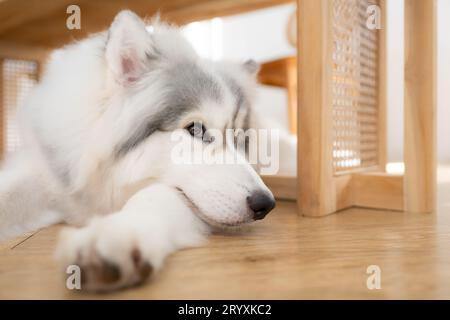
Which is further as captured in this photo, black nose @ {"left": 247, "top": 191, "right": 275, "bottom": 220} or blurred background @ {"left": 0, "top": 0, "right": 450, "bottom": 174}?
blurred background @ {"left": 0, "top": 0, "right": 450, "bottom": 174}

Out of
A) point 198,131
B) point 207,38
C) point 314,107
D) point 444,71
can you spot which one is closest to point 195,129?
point 198,131

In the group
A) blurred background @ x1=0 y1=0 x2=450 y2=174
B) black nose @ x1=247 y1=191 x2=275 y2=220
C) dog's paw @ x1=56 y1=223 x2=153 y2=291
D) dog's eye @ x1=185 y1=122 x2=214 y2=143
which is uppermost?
blurred background @ x1=0 y1=0 x2=450 y2=174

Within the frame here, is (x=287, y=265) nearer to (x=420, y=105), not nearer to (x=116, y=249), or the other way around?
(x=116, y=249)

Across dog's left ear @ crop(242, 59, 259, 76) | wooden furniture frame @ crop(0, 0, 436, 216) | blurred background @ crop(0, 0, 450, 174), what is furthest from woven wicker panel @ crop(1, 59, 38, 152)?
dog's left ear @ crop(242, 59, 259, 76)

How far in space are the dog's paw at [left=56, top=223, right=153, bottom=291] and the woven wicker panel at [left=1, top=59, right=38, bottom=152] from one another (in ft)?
7.15

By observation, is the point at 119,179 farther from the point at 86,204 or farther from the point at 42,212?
the point at 42,212

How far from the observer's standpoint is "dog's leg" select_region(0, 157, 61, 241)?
102cm

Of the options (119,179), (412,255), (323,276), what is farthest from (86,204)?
(412,255)

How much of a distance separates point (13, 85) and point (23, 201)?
1.78 meters

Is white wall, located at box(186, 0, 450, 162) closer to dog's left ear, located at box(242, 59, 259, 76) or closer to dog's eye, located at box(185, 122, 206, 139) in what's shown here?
dog's left ear, located at box(242, 59, 259, 76)

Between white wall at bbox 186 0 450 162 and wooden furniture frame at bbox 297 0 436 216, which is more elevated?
white wall at bbox 186 0 450 162

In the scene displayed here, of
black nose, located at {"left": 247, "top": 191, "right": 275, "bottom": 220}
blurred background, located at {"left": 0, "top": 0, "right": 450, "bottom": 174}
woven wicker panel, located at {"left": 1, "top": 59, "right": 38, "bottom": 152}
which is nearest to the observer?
black nose, located at {"left": 247, "top": 191, "right": 275, "bottom": 220}

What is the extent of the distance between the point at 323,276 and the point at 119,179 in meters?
0.56

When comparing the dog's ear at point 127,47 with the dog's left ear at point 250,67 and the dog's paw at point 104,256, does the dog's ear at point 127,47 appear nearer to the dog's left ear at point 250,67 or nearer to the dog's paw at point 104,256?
the dog's left ear at point 250,67
